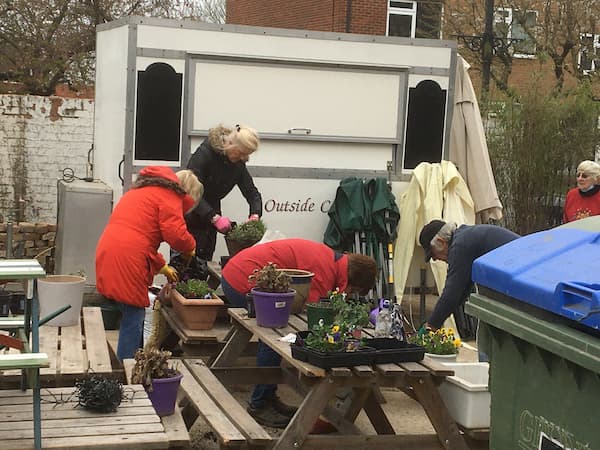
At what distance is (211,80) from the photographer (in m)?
7.12

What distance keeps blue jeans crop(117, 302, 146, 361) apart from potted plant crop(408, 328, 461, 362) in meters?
1.64

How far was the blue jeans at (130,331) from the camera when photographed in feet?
17.2

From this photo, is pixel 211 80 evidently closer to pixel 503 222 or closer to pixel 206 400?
pixel 206 400

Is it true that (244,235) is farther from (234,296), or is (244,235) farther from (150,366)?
(150,366)

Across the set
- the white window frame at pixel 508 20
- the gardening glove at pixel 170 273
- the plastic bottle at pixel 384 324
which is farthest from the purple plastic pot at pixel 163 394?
the white window frame at pixel 508 20

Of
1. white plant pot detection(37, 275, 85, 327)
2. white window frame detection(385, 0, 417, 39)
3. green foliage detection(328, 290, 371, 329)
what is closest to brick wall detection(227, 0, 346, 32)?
white window frame detection(385, 0, 417, 39)

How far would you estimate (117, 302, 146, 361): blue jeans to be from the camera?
5246 mm

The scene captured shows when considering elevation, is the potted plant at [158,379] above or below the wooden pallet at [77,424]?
above

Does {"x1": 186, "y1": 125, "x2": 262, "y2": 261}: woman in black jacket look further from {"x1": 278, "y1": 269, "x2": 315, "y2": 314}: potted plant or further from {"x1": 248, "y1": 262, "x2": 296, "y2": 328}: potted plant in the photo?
{"x1": 248, "y1": 262, "x2": 296, "y2": 328}: potted plant

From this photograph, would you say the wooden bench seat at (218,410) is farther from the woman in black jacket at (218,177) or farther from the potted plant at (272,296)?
the woman in black jacket at (218,177)

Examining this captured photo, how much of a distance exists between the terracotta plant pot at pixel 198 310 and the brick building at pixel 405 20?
12.7 meters

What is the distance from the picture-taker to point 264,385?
5078mm

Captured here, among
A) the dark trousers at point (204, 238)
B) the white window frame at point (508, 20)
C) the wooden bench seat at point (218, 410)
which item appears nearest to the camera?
the wooden bench seat at point (218, 410)

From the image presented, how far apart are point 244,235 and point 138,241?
1117 millimetres
